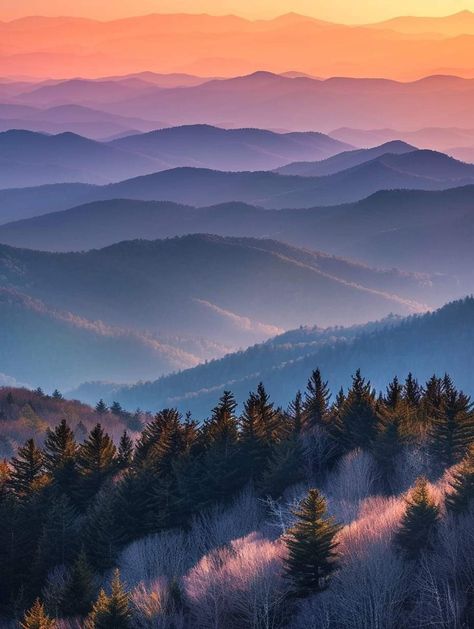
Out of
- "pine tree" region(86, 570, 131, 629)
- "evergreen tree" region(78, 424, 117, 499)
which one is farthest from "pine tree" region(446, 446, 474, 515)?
"evergreen tree" region(78, 424, 117, 499)

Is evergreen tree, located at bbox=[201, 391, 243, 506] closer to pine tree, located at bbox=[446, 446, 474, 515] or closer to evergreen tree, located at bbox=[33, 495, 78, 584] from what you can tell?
evergreen tree, located at bbox=[33, 495, 78, 584]

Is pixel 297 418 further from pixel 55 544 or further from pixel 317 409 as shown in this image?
pixel 55 544

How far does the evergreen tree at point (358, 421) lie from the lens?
53438 millimetres

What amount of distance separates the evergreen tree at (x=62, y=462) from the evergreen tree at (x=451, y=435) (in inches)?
803

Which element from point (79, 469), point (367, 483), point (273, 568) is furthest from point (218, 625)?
point (79, 469)

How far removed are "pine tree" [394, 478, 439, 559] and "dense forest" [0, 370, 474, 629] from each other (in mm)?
47

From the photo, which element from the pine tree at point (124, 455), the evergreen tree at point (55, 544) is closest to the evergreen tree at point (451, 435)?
the evergreen tree at point (55, 544)

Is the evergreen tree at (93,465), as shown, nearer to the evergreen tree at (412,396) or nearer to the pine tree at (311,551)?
the evergreen tree at (412,396)

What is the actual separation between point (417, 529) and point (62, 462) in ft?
96.3

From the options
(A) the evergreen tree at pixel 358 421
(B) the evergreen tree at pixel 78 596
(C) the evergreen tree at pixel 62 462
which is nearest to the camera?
(B) the evergreen tree at pixel 78 596

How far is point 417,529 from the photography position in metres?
34.2

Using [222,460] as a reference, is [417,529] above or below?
below

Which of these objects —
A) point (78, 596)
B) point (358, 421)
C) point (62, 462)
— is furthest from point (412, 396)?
point (78, 596)

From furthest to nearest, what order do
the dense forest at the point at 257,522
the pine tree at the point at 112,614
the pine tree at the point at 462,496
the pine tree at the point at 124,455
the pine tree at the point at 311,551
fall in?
the pine tree at the point at 124,455
the pine tree at the point at 462,496
the pine tree at the point at 311,551
the dense forest at the point at 257,522
the pine tree at the point at 112,614
